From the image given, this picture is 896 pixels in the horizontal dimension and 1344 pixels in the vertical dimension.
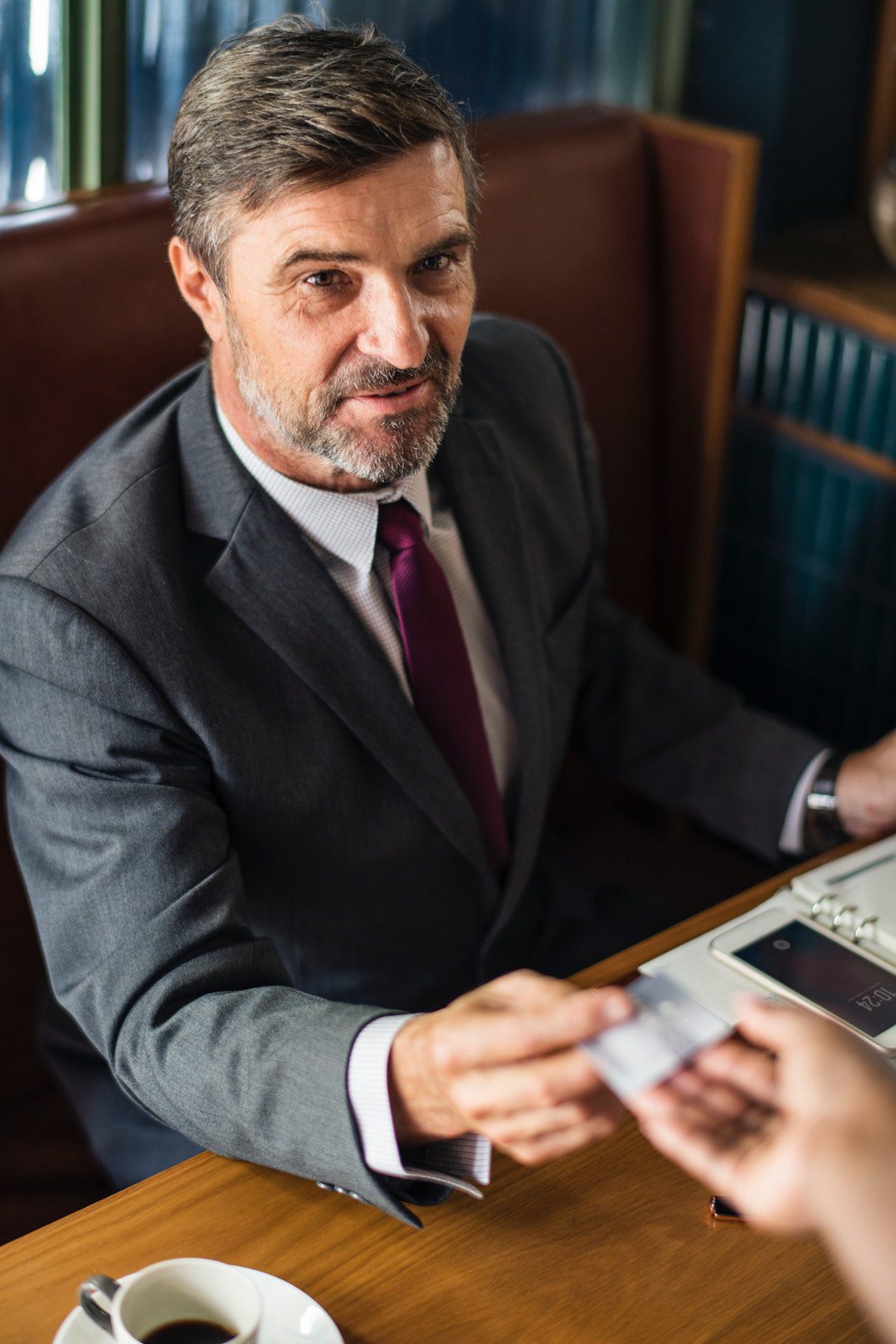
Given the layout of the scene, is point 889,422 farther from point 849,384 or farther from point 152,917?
point 152,917

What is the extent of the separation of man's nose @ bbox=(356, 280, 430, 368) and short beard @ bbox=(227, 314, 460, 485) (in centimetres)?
2

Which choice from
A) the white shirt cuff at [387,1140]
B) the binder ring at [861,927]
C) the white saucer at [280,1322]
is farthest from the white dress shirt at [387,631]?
the binder ring at [861,927]

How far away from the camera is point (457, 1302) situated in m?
0.86

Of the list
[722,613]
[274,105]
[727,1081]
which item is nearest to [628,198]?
[722,613]

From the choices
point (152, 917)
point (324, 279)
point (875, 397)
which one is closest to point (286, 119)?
point (324, 279)

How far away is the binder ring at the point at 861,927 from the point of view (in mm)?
1120

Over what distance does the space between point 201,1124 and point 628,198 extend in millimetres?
1411

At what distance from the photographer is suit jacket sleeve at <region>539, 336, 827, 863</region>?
150cm

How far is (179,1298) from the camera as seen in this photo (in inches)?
31.0

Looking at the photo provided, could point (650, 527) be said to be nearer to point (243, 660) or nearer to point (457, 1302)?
point (243, 660)

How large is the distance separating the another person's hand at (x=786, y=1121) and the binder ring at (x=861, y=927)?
292 mm

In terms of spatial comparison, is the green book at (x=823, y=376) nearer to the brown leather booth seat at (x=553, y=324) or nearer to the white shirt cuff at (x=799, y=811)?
the brown leather booth seat at (x=553, y=324)

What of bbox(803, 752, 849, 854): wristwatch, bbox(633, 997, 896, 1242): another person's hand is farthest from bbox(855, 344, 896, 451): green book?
bbox(633, 997, 896, 1242): another person's hand

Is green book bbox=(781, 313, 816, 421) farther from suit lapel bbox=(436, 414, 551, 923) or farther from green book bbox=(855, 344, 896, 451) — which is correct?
suit lapel bbox=(436, 414, 551, 923)
